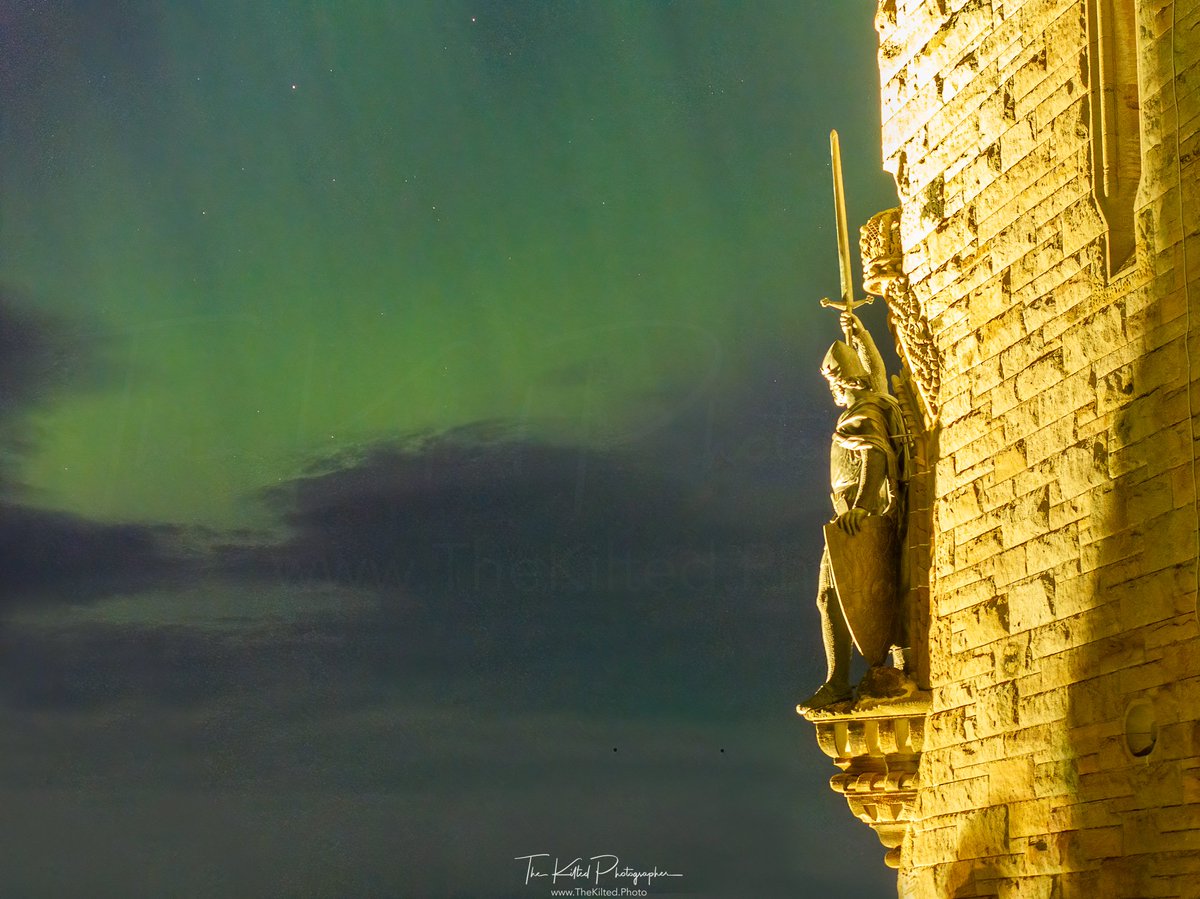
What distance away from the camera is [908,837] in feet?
26.6

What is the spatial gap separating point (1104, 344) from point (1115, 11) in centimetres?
149

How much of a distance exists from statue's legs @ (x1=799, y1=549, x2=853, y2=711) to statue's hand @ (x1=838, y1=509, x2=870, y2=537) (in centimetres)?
19

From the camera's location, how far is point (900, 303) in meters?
8.67

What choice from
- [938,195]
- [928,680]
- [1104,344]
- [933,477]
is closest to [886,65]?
[938,195]

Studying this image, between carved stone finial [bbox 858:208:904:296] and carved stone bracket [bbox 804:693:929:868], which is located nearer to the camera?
carved stone bracket [bbox 804:693:929:868]

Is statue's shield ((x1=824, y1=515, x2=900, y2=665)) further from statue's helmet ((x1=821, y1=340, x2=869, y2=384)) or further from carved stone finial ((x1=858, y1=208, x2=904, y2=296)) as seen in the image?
carved stone finial ((x1=858, y1=208, x2=904, y2=296))

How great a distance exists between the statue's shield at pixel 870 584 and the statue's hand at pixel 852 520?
3 cm

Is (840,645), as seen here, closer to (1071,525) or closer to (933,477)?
(933,477)

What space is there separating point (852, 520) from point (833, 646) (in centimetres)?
79

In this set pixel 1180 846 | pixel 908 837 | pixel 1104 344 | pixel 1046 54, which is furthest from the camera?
pixel 908 837

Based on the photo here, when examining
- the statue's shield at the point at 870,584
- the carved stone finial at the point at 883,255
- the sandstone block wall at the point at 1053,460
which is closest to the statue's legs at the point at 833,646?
the statue's shield at the point at 870,584

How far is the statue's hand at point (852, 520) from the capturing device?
349 inches

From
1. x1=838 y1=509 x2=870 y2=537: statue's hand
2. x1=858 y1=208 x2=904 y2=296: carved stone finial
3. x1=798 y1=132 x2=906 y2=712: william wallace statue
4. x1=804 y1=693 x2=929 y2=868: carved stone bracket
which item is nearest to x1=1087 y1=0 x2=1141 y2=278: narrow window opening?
x1=858 y1=208 x2=904 y2=296: carved stone finial

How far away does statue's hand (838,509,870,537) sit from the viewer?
8.87m
